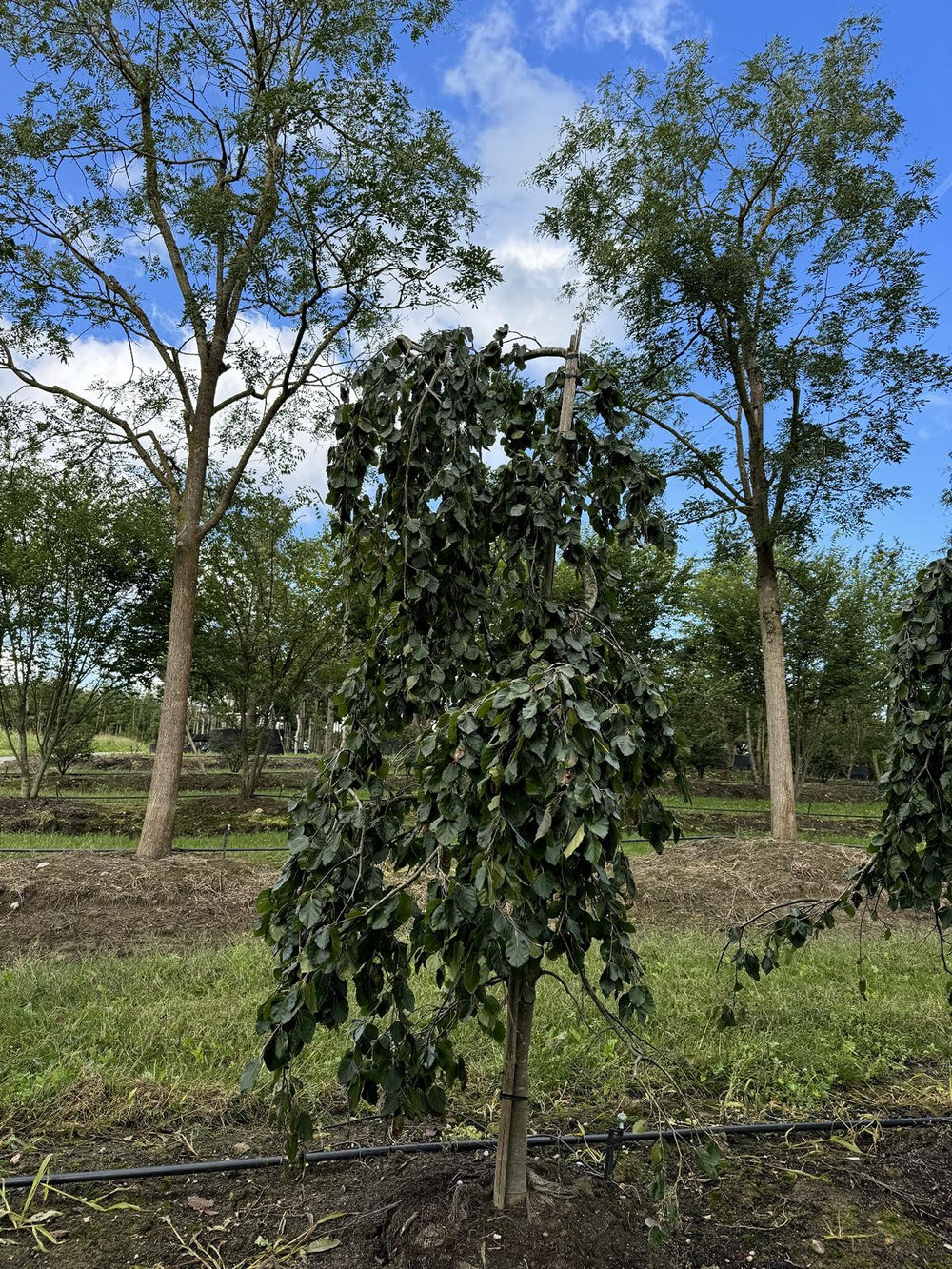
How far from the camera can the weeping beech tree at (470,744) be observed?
1.50 m

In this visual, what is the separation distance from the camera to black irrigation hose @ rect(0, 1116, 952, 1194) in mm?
2088

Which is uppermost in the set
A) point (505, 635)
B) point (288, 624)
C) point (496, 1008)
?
point (288, 624)

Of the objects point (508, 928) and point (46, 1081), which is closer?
point (508, 928)

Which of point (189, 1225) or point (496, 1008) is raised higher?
point (496, 1008)

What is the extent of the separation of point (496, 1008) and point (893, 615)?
2.04 meters

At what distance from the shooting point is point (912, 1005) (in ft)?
12.2

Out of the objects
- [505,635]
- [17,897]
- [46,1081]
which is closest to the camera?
[505,635]

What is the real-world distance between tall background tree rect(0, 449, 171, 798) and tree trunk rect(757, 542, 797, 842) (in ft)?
25.9

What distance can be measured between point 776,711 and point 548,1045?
619 cm

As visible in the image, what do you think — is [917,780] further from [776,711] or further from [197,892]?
[776,711]

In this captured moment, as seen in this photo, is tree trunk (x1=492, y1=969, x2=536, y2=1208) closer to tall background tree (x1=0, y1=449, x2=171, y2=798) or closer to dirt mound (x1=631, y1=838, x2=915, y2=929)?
dirt mound (x1=631, y1=838, x2=915, y2=929)

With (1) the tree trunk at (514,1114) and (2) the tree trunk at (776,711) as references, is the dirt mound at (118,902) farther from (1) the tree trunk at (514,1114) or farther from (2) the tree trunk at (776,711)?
(2) the tree trunk at (776,711)

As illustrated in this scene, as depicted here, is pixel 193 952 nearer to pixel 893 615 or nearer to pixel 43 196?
pixel 893 615

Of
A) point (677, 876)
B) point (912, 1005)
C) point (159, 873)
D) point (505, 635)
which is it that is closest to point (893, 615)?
point (505, 635)
